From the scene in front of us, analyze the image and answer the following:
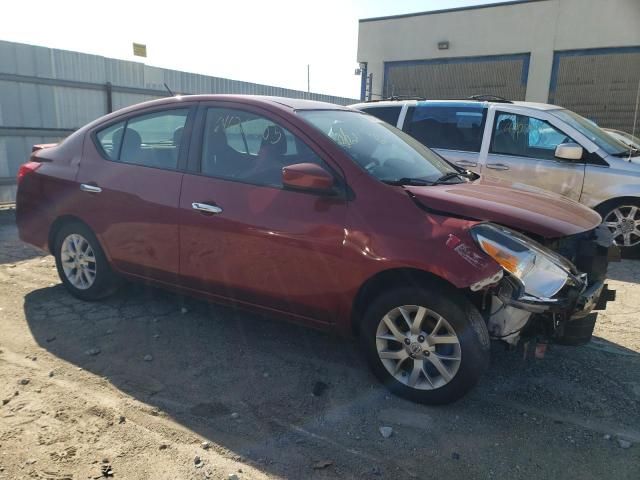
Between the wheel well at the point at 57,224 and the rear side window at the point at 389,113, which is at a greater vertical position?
the rear side window at the point at 389,113

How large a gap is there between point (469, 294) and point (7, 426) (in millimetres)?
2538

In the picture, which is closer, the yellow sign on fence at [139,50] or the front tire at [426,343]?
the front tire at [426,343]

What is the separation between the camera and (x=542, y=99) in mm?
14891

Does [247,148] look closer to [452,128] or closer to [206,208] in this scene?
[206,208]

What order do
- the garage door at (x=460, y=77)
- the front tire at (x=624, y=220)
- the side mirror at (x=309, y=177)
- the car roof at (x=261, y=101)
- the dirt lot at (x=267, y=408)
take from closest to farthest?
the dirt lot at (x=267, y=408)
the side mirror at (x=309, y=177)
the car roof at (x=261, y=101)
the front tire at (x=624, y=220)
the garage door at (x=460, y=77)

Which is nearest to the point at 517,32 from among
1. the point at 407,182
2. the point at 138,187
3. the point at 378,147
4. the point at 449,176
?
the point at 449,176

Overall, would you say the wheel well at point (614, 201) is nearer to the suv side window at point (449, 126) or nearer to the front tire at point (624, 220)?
the front tire at point (624, 220)

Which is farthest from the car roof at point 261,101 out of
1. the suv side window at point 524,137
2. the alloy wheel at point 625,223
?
the alloy wheel at point 625,223

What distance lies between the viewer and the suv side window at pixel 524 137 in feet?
20.1

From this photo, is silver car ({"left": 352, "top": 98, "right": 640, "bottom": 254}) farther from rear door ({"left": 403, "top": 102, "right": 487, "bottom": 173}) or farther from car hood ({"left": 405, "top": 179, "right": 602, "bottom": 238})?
car hood ({"left": 405, "top": 179, "right": 602, "bottom": 238})

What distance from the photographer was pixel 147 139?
4004 mm

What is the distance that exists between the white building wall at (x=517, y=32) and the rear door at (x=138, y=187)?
44.7 feet

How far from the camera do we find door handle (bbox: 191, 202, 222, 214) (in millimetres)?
3445

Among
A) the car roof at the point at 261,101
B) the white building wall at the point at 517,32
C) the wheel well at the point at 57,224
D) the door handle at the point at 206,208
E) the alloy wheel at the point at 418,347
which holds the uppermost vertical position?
the white building wall at the point at 517,32
